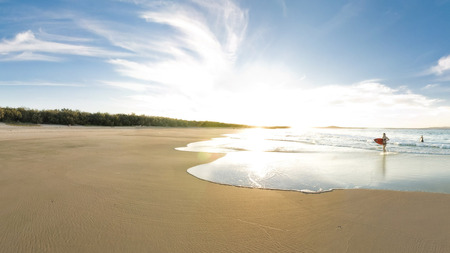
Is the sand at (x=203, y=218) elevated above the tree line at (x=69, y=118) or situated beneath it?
situated beneath

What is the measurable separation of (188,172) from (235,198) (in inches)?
111

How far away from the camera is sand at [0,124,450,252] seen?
2830mm

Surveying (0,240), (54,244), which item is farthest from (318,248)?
(0,240)

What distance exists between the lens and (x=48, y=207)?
3873 mm

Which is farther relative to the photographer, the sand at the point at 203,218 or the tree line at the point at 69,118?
the tree line at the point at 69,118

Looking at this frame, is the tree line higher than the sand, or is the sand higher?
the tree line

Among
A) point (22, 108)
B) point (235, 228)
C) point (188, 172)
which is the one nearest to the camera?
point (235, 228)

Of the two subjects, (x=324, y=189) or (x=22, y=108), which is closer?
(x=324, y=189)

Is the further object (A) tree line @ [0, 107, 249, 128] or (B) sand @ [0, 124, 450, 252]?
(A) tree line @ [0, 107, 249, 128]

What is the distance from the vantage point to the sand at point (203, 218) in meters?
2.83

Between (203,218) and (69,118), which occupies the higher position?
(69,118)

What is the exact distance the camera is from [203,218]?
355 cm

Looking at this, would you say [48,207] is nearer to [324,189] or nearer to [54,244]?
[54,244]

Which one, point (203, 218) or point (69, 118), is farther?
point (69, 118)
